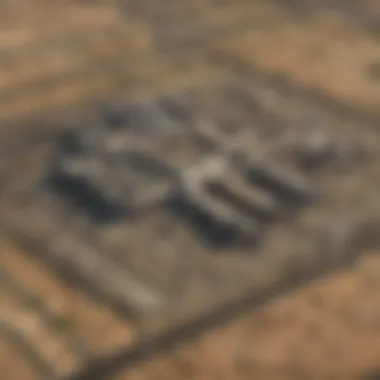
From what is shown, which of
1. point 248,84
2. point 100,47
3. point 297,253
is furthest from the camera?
point 100,47

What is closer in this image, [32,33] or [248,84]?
[248,84]

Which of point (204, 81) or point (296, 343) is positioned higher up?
point (204, 81)

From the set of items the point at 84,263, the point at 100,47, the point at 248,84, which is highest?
the point at 100,47

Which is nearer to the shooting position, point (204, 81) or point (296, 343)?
point (296, 343)

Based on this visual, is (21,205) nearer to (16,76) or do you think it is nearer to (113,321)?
(113,321)

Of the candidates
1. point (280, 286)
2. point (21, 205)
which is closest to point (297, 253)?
point (280, 286)

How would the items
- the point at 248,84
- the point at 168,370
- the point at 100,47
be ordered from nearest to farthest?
the point at 168,370 → the point at 248,84 → the point at 100,47

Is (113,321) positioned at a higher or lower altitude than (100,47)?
lower
